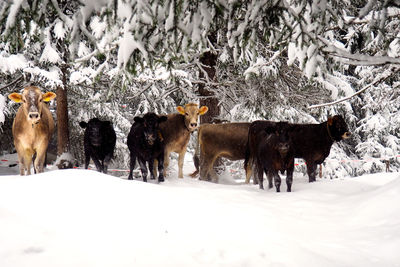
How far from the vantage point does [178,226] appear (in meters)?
4.23

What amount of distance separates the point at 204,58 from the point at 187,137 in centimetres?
293

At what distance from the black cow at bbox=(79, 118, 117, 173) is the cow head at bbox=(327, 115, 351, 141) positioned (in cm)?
532

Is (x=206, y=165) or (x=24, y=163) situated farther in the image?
(x=206, y=165)

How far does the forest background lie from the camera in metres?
3.73

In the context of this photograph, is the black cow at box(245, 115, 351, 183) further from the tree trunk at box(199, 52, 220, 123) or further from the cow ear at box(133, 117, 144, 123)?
the cow ear at box(133, 117, 144, 123)

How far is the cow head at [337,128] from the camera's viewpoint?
877cm

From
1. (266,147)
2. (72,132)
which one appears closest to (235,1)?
(266,147)

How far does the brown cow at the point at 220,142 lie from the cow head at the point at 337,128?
2219 millimetres

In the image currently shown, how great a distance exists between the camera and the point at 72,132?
13336mm

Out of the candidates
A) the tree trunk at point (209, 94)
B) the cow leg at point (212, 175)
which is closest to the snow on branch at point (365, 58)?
the cow leg at point (212, 175)

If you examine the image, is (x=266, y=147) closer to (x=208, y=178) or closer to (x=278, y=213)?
(x=278, y=213)

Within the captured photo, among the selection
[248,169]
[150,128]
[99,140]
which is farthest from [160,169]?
[248,169]

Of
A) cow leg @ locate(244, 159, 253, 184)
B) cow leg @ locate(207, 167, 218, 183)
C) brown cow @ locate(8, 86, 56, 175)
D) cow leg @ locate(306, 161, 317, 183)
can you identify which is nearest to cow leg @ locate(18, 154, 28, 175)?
brown cow @ locate(8, 86, 56, 175)

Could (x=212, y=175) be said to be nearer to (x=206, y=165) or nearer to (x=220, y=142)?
(x=206, y=165)
